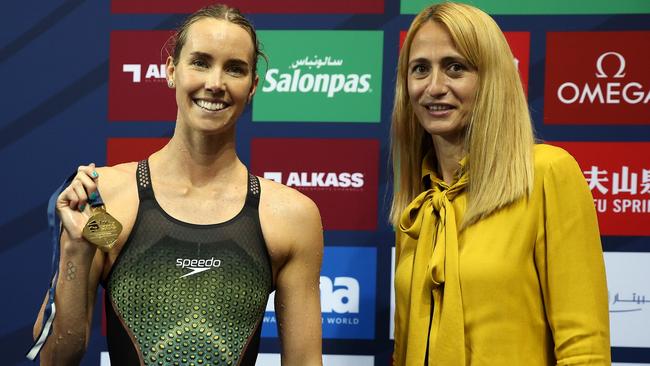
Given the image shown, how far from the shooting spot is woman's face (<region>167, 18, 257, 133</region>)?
1.92 metres

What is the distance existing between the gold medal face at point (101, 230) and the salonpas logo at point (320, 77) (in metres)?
1.04

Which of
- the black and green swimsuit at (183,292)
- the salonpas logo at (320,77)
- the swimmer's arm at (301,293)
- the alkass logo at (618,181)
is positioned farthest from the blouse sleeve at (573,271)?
the salonpas logo at (320,77)

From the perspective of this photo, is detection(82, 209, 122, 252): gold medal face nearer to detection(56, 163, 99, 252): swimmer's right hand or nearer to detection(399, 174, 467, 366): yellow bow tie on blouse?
detection(56, 163, 99, 252): swimmer's right hand

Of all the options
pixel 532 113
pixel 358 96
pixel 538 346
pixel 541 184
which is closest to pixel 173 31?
pixel 358 96

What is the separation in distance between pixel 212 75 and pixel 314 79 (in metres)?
0.87

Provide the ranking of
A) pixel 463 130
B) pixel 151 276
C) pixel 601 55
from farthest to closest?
pixel 601 55 → pixel 463 130 → pixel 151 276

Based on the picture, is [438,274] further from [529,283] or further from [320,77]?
[320,77]

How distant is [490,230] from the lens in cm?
195

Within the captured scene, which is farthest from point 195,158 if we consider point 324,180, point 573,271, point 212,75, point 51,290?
point 573,271

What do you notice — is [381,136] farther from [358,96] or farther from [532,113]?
[532,113]

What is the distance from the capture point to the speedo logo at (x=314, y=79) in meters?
2.74

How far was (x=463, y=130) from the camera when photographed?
2.10 metres

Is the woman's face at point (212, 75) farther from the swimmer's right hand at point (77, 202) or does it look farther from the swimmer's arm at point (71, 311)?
the swimmer's arm at point (71, 311)

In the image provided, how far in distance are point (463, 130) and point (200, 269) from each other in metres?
0.73
